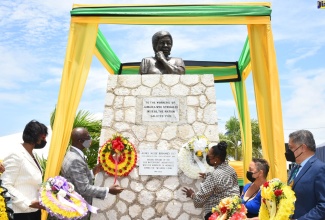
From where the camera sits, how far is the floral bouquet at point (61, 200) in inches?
170

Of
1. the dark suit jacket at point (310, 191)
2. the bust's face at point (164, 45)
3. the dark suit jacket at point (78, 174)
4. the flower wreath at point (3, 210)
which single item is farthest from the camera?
the bust's face at point (164, 45)

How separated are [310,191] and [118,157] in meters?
3.40

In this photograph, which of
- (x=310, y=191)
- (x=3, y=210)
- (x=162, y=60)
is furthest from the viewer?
(x=162, y=60)

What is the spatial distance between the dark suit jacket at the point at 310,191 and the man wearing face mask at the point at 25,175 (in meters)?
2.49

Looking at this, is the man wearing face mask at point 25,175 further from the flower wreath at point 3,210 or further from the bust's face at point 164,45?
the bust's face at point 164,45

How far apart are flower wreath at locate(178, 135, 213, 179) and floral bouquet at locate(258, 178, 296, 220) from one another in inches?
102

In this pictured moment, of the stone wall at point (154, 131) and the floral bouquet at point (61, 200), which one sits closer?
the floral bouquet at point (61, 200)

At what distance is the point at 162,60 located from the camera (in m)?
7.41

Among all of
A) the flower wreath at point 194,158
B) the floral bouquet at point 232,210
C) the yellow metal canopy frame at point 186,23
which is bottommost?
the floral bouquet at point 232,210

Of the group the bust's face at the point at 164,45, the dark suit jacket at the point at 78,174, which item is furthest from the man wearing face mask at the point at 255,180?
the bust's face at the point at 164,45

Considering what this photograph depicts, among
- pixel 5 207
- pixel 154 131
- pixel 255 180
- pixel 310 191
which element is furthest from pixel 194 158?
pixel 5 207

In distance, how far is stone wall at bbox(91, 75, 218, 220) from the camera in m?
6.54

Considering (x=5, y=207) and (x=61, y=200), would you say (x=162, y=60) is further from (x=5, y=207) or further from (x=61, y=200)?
(x=5, y=207)

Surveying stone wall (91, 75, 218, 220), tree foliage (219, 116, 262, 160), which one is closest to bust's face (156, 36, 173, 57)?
stone wall (91, 75, 218, 220)
